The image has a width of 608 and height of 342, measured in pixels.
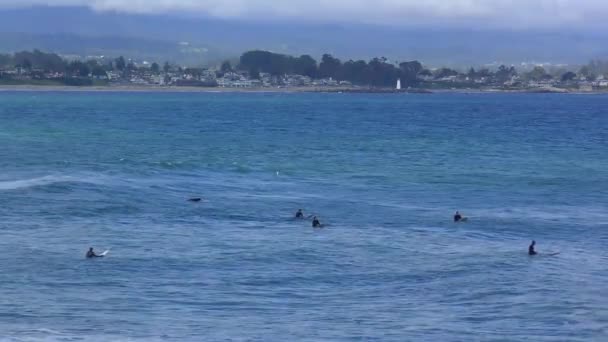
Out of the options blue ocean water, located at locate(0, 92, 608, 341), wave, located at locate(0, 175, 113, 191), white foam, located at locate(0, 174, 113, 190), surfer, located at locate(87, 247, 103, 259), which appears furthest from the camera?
white foam, located at locate(0, 174, 113, 190)

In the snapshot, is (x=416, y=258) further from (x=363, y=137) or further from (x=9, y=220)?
(x=363, y=137)

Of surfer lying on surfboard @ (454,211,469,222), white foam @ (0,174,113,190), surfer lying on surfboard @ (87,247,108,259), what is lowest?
white foam @ (0,174,113,190)

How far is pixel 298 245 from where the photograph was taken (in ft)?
126

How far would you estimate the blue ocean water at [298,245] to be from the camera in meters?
27.7

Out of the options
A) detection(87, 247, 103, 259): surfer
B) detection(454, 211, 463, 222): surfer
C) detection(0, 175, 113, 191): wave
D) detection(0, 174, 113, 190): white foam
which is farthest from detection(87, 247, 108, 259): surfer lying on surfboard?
detection(0, 174, 113, 190): white foam

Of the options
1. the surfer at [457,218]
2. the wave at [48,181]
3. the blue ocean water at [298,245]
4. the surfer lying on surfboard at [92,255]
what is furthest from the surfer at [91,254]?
the wave at [48,181]

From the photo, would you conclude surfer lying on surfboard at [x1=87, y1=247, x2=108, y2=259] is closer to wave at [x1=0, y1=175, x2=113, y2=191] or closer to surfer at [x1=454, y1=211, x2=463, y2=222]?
surfer at [x1=454, y1=211, x2=463, y2=222]

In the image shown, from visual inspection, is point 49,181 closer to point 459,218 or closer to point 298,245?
point 298,245

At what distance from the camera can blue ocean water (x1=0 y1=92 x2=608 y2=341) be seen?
27.7 meters

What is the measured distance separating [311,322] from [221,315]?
217 centimetres

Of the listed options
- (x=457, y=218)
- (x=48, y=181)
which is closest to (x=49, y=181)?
(x=48, y=181)

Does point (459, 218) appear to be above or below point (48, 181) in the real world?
above

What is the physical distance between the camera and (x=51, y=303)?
1148 inches

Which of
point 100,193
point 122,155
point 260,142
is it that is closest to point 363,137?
point 260,142
